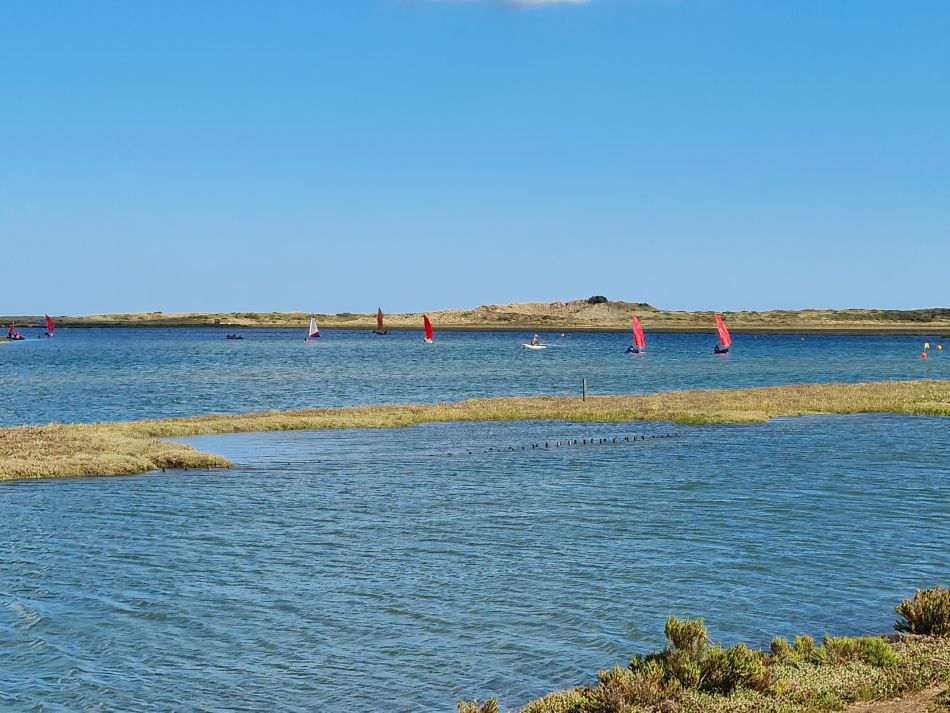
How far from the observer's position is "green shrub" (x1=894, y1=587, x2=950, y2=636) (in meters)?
15.5

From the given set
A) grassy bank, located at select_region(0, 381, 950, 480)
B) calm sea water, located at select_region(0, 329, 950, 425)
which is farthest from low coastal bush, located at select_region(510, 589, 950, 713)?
calm sea water, located at select_region(0, 329, 950, 425)

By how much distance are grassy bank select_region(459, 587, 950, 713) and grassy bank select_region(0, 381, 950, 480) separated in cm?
2559

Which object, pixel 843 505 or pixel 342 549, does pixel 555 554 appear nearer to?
pixel 342 549

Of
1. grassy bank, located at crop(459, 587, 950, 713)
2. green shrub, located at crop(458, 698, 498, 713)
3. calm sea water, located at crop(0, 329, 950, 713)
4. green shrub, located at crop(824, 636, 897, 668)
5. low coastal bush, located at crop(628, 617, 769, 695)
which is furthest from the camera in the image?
calm sea water, located at crop(0, 329, 950, 713)

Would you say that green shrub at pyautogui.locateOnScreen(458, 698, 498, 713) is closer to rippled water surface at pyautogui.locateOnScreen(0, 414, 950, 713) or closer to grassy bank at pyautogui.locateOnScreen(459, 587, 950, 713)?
grassy bank at pyautogui.locateOnScreen(459, 587, 950, 713)

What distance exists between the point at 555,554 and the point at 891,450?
74.5 ft

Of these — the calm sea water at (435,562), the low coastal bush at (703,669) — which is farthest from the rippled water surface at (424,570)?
the low coastal bush at (703,669)

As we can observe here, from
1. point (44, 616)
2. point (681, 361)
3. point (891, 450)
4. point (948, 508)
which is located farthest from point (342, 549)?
point (681, 361)

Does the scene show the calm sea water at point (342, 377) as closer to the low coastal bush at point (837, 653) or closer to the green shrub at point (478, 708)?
the low coastal bush at point (837, 653)

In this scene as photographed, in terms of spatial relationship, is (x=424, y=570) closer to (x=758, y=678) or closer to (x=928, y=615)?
(x=758, y=678)

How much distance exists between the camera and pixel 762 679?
42.3ft

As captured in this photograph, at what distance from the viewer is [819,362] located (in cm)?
11844

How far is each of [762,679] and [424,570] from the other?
9658mm

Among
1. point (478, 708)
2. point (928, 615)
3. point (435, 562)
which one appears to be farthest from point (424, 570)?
point (928, 615)
